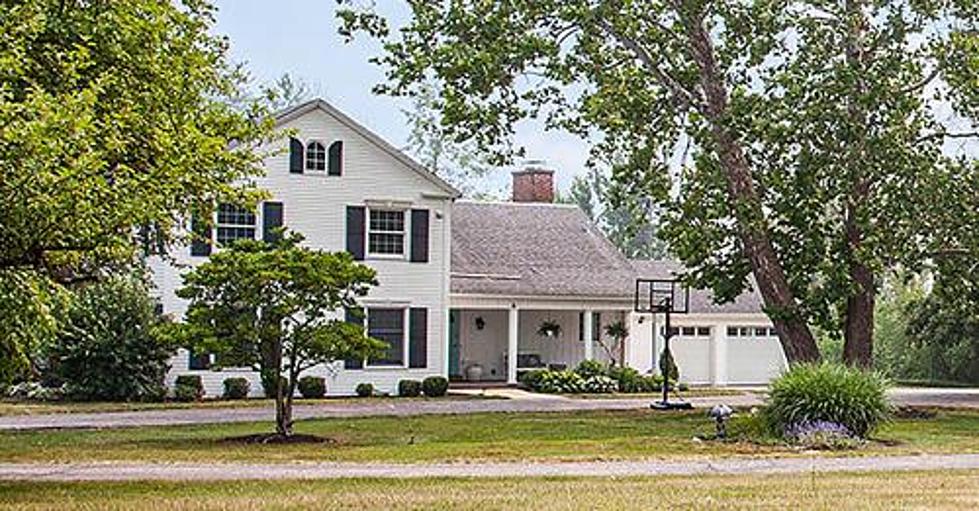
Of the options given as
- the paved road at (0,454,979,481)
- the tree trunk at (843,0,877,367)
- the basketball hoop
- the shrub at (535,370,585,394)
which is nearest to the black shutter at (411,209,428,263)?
the shrub at (535,370,585,394)

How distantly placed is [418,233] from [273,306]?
1351cm

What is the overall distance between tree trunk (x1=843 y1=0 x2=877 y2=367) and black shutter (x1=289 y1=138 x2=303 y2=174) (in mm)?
13126

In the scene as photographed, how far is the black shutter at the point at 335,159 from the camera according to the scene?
35.5m

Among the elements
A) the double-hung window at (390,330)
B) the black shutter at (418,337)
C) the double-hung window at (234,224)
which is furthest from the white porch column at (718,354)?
the double-hung window at (234,224)

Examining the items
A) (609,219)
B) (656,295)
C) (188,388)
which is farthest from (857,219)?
(609,219)

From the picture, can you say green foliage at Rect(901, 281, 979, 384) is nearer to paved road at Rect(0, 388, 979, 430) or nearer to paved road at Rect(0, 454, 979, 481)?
paved road at Rect(0, 388, 979, 430)

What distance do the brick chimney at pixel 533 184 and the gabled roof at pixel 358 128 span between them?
835 centimetres

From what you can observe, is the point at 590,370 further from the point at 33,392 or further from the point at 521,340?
the point at 33,392

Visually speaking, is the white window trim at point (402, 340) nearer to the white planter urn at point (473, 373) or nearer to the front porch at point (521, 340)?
the front porch at point (521, 340)

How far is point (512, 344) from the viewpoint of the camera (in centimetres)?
3897

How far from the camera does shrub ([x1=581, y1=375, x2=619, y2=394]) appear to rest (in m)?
38.1

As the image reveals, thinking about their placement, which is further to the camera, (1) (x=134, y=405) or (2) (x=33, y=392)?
(2) (x=33, y=392)

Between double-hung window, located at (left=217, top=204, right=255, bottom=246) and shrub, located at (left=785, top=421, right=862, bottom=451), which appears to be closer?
shrub, located at (left=785, top=421, right=862, bottom=451)

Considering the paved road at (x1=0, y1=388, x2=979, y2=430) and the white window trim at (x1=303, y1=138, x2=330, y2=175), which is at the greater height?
the white window trim at (x1=303, y1=138, x2=330, y2=175)
